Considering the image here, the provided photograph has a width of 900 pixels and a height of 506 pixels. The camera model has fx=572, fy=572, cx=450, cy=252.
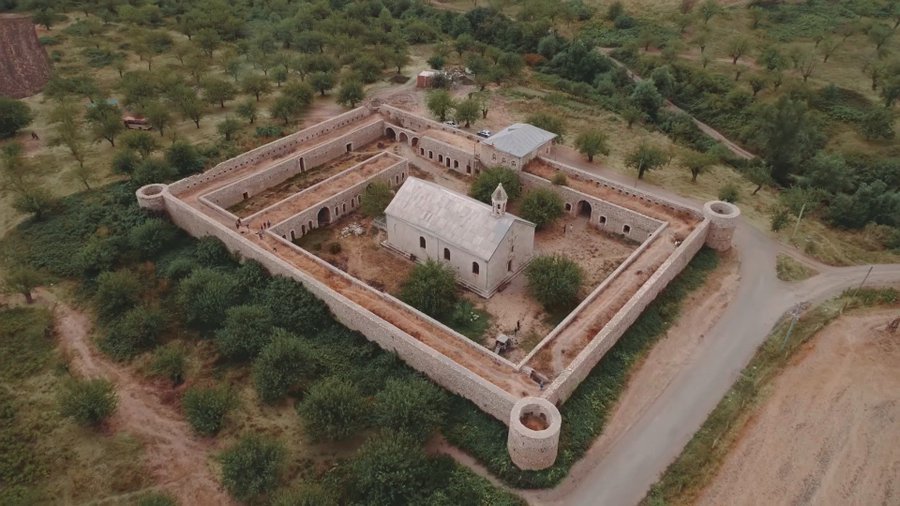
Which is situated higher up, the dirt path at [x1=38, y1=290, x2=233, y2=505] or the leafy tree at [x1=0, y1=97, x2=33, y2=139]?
the leafy tree at [x1=0, y1=97, x2=33, y2=139]

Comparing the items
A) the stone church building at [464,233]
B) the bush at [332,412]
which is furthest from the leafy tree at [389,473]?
the stone church building at [464,233]

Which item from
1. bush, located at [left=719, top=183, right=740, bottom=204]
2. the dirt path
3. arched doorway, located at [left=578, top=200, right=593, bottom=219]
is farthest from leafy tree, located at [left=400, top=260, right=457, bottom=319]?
bush, located at [left=719, top=183, right=740, bottom=204]

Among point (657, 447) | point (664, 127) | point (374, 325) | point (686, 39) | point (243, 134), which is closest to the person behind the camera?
point (657, 447)

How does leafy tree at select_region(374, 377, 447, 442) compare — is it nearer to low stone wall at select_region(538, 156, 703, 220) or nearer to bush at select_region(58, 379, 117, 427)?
bush at select_region(58, 379, 117, 427)

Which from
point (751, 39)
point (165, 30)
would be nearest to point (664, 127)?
point (751, 39)

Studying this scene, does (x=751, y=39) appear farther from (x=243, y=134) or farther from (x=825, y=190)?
(x=243, y=134)

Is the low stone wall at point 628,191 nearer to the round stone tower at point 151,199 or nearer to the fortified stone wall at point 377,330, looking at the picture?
the fortified stone wall at point 377,330
